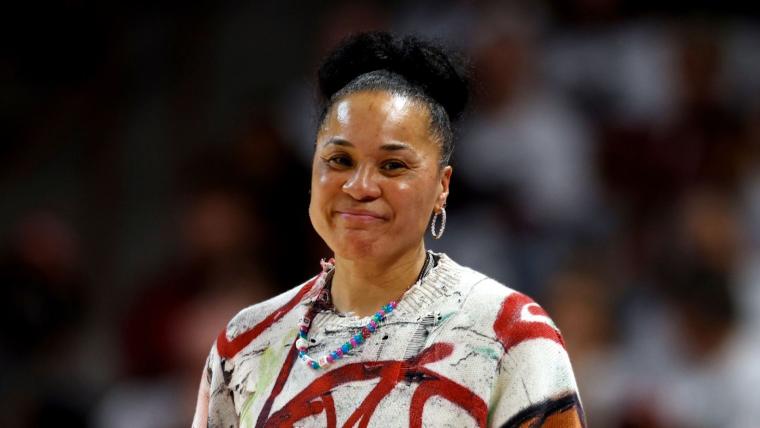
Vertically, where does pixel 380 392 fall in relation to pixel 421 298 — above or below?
below

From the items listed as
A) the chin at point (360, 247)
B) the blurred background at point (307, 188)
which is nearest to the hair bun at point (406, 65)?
the chin at point (360, 247)

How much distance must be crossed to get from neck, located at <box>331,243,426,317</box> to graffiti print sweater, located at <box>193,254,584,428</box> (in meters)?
0.03

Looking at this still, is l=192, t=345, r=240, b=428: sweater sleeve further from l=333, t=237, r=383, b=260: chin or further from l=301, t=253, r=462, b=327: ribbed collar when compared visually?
l=333, t=237, r=383, b=260: chin

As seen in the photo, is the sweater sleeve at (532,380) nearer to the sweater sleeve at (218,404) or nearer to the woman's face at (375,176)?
the woman's face at (375,176)

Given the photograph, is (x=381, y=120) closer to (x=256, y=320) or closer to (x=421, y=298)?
(x=421, y=298)

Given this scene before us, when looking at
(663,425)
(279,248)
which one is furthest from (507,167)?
(663,425)

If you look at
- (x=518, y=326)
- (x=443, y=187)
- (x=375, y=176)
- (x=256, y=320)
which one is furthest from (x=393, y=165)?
(x=256, y=320)

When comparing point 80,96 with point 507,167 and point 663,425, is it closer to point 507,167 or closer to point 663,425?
point 507,167

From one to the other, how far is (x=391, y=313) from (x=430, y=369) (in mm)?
168

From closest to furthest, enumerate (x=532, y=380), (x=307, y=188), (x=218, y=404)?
1. (x=532, y=380)
2. (x=218, y=404)
3. (x=307, y=188)

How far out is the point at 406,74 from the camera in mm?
2352

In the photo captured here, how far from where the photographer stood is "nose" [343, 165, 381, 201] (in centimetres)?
224

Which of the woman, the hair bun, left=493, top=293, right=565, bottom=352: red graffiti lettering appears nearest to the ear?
the woman

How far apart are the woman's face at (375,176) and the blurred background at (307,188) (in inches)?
99.8
